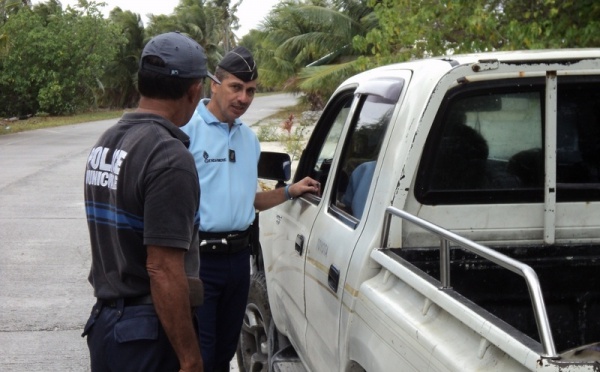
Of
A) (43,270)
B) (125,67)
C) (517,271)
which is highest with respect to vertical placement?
(517,271)

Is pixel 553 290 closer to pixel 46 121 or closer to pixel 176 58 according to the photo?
pixel 176 58

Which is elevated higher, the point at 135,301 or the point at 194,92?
the point at 194,92

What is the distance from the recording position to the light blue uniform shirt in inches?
167

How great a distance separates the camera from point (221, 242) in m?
4.22

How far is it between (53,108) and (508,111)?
43929 millimetres

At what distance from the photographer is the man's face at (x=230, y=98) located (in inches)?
171

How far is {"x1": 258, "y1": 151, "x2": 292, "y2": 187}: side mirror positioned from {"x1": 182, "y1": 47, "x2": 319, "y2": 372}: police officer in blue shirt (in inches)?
7.4

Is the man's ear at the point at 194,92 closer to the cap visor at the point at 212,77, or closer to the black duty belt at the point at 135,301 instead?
the cap visor at the point at 212,77

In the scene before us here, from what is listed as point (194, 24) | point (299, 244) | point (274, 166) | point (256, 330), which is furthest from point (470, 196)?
point (194, 24)

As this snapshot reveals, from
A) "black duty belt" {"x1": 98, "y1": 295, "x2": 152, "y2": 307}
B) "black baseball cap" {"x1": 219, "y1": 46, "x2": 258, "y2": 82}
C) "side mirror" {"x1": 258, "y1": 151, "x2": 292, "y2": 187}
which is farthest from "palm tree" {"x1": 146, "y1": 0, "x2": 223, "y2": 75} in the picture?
"black duty belt" {"x1": 98, "y1": 295, "x2": 152, "y2": 307}

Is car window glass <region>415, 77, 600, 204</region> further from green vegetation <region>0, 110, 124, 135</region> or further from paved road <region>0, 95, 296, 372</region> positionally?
green vegetation <region>0, 110, 124, 135</region>

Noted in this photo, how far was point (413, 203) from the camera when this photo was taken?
3.36m

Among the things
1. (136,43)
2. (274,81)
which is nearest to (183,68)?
(274,81)

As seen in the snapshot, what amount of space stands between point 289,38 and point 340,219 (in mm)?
36523
